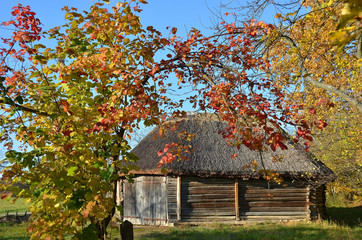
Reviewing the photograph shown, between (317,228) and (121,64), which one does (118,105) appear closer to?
(121,64)

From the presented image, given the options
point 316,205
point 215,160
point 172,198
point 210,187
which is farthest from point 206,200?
point 316,205

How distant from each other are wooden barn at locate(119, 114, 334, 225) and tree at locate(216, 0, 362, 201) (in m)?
1.78

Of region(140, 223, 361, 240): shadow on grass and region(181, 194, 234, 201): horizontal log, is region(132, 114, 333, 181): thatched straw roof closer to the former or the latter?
region(181, 194, 234, 201): horizontal log

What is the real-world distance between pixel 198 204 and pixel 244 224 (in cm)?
226

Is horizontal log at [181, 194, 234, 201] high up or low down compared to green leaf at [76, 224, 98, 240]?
down

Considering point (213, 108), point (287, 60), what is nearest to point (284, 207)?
point (287, 60)

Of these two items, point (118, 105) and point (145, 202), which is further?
point (145, 202)

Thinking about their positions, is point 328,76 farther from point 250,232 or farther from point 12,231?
point 12,231

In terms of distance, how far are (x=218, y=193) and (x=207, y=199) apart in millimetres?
582

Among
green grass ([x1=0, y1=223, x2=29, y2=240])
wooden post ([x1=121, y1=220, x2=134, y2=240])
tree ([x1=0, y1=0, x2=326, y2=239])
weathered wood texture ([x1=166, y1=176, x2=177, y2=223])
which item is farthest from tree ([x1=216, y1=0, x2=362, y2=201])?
green grass ([x1=0, y1=223, x2=29, y2=240])

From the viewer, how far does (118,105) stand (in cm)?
445

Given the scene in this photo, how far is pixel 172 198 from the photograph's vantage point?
14.4 m

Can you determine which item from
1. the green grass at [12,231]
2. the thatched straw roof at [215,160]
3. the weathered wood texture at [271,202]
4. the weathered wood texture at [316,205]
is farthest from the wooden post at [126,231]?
→ the weathered wood texture at [316,205]

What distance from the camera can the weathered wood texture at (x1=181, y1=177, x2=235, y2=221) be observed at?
14.4 metres
